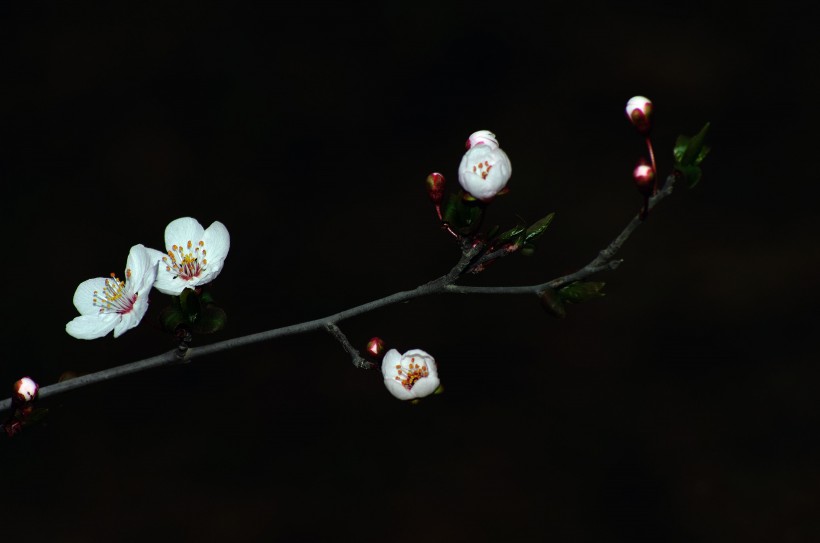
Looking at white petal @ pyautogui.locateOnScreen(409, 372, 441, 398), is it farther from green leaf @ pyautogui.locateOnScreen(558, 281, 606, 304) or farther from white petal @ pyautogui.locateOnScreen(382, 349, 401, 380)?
green leaf @ pyautogui.locateOnScreen(558, 281, 606, 304)

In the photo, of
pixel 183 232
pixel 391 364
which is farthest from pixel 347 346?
pixel 183 232

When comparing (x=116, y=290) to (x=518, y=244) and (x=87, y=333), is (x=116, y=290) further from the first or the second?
(x=518, y=244)

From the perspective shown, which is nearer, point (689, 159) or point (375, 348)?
point (689, 159)

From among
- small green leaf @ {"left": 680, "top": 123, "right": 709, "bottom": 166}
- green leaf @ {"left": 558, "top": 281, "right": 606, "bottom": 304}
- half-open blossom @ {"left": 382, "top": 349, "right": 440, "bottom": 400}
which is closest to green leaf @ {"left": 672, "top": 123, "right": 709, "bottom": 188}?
small green leaf @ {"left": 680, "top": 123, "right": 709, "bottom": 166}

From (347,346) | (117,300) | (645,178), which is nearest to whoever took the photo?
(645,178)

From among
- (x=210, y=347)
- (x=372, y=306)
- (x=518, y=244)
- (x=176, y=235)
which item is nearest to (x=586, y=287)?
Answer: (x=518, y=244)

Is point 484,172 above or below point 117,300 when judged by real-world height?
below

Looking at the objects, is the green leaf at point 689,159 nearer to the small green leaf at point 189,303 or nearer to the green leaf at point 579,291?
the green leaf at point 579,291

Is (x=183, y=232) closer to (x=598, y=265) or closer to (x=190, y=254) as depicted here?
(x=190, y=254)
